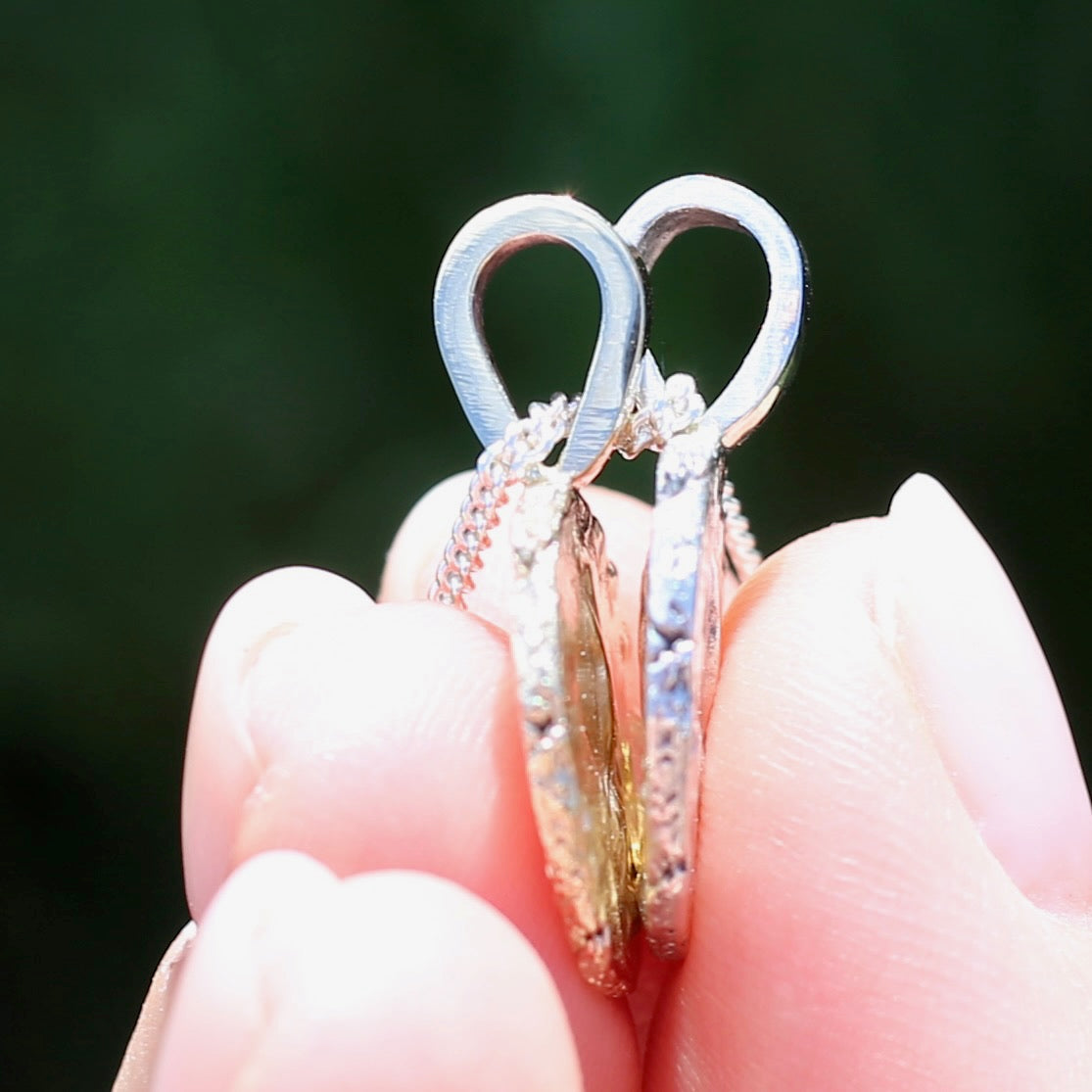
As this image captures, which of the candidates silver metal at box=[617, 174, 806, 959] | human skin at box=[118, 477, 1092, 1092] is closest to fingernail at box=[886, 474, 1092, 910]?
human skin at box=[118, 477, 1092, 1092]

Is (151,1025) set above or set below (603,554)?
below

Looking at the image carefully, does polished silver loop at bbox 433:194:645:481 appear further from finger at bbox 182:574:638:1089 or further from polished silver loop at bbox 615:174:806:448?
finger at bbox 182:574:638:1089

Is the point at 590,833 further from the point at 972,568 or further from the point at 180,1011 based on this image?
the point at 972,568

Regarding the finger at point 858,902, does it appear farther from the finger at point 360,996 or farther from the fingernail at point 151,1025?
the fingernail at point 151,1025

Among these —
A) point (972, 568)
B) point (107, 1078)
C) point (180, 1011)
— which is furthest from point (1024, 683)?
point (107, 1078)

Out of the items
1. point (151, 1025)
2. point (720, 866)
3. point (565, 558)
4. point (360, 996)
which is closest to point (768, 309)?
point (565, 558)

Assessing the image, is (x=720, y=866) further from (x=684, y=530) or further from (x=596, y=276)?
(x=596, y=276)

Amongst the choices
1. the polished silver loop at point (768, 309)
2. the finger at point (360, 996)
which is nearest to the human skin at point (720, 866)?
the finger at point (360, 996)
